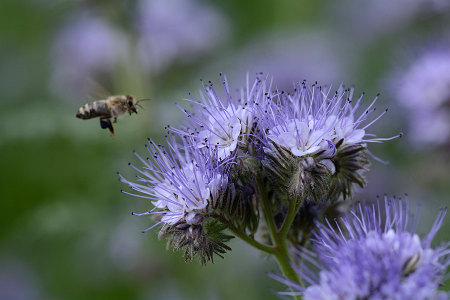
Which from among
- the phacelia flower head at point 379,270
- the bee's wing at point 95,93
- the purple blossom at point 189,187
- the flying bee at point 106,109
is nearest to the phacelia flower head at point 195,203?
the purple blossom at point 189,187

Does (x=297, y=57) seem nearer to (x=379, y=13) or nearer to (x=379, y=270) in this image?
(x=379, y=13)

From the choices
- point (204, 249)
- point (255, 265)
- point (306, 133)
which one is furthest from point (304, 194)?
point (255, 265)

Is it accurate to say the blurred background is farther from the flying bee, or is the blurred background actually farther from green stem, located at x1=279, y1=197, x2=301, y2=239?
green stem, located at x1=279, y1=197, x2=301, y2=239

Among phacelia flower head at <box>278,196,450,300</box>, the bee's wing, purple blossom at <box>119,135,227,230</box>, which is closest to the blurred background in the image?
the bee's wing

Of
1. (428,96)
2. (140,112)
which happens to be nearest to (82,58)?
(140,112)

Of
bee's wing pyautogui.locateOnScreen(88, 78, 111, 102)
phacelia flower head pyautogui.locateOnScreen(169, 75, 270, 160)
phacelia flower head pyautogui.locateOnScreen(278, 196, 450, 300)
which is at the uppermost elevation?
bee's wing pyautogui.locateOnScreen(88, 78, 111, 102)
